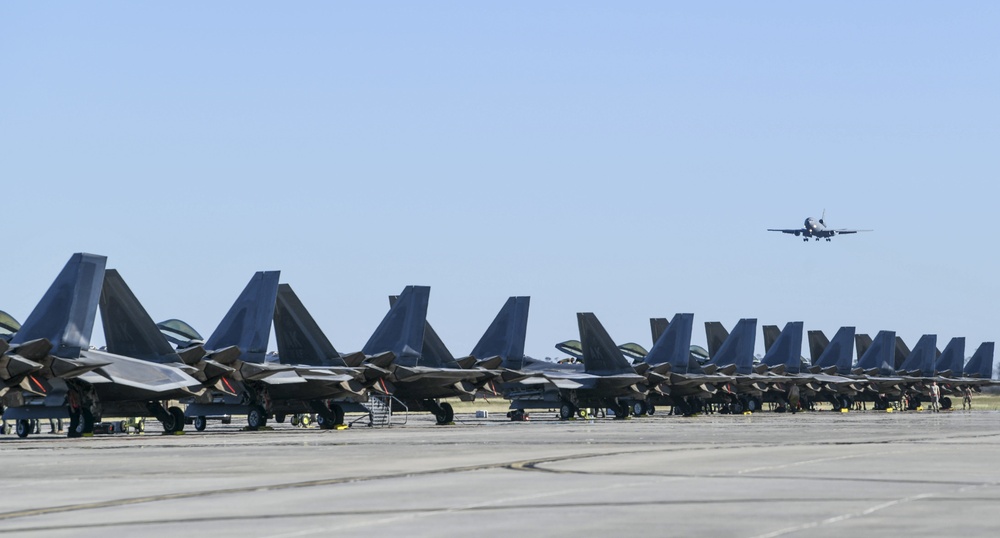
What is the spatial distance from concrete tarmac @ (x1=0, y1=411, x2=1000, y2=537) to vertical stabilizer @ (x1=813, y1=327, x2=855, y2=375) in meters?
75.2

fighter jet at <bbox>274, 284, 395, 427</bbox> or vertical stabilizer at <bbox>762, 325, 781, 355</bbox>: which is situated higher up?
vertical stabilizer at <bbox>762, 325, 781, 355</bbox>

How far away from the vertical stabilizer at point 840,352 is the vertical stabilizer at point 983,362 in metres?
25.4

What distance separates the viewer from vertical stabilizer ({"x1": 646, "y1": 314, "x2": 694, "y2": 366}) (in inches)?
3076

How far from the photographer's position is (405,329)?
58.1m

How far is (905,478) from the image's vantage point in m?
19.1

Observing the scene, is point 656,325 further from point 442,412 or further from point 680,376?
point 442,412

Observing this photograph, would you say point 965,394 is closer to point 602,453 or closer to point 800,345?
point 800,345

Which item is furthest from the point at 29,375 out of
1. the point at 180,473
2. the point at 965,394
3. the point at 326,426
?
the point at 965,394

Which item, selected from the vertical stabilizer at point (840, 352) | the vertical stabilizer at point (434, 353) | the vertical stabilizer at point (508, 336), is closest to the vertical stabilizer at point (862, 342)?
the vertical stabilizer at point (840, 352)

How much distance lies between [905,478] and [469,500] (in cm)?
735

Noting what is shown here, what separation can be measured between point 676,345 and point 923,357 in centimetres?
4402

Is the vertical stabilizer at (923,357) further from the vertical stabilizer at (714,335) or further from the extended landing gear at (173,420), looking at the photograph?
the extended landing gear at (173,420)

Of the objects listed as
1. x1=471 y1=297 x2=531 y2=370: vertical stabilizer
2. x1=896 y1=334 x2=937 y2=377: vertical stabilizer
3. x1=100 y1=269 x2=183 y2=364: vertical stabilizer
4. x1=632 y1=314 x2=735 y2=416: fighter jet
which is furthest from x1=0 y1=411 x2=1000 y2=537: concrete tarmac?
x1=896 y1=334 x2=937 y2=377: vertical stabilizer

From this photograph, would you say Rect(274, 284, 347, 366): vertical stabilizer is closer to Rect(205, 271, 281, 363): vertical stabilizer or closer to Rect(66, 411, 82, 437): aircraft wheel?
Rect(205, 271, 281, 363): vertical stabilizer
